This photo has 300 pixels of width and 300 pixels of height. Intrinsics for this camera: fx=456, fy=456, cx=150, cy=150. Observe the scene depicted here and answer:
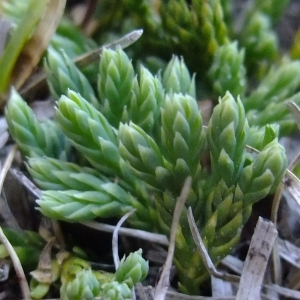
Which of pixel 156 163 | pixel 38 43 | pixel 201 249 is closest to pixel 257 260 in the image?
pixel 201 249

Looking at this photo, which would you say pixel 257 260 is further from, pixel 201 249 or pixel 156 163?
pixel 156 163

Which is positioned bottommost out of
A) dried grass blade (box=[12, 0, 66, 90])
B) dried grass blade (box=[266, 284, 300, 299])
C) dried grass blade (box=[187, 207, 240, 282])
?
dried grass blade (box=[266, 284, 300, 299])

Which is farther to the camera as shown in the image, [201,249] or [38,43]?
[38,43]

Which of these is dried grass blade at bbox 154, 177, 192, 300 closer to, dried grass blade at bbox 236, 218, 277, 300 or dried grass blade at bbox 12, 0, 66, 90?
dried grass blade at bbox 236, 218, 277, 300

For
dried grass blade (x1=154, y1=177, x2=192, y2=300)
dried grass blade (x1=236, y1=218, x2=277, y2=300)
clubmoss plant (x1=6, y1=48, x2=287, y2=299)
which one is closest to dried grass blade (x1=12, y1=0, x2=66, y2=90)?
clubmoss plant (x1=6, y1=48, x2=287, y2=299)

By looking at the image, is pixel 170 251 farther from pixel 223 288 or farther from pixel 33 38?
pixel 33 38

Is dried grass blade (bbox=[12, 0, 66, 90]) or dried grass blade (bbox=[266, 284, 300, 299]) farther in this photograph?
dried grass blade (bbox=[12, 0, 66, 90])
